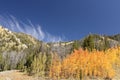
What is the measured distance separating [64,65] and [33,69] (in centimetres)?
1536

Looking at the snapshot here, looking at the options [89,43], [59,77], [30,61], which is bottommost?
[59,77]

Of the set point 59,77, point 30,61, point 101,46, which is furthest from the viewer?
point 101,46

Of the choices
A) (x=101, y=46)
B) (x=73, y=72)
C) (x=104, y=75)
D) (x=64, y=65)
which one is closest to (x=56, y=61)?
(x=64, y=65)

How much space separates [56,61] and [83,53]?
13040mm

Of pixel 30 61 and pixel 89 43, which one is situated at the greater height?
pixel 89 43

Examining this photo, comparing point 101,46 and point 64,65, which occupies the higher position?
point 101,46

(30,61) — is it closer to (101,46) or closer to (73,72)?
(73,72)

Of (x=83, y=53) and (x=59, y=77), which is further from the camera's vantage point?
(x=83, y=53)

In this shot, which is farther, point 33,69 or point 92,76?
point 33,69

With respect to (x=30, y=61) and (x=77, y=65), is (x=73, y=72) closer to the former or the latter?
(x=77, y=65)

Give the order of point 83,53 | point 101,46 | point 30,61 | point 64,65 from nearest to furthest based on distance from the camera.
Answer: point 64,65, point 83,53, point 30,61, point 101,46

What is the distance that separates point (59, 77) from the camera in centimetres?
10519

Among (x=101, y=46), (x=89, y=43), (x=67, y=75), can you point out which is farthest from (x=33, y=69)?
(x=101, y=46)

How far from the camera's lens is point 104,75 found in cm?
10606
